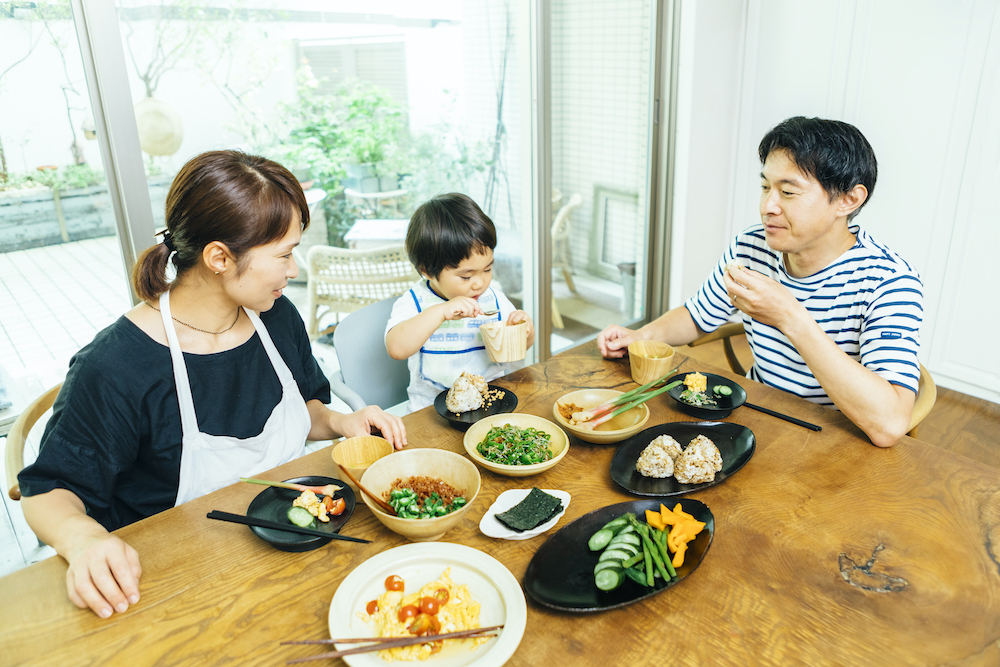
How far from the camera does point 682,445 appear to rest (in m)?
1.35

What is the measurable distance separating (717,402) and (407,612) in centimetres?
95

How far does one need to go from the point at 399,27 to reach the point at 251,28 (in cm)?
62

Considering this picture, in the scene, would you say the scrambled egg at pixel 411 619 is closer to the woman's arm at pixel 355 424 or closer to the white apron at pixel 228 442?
the woman's arm at pixel 355 424

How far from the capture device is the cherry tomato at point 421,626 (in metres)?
0.87

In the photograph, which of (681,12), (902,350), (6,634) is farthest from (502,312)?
(681,12)

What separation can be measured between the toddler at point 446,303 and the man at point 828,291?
1.32 ft

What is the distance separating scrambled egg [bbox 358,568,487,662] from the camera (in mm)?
860

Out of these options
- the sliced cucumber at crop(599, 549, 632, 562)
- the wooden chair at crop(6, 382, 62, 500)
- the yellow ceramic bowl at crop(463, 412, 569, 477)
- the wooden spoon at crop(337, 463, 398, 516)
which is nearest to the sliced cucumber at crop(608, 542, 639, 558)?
the sliced cucumber at crop(599, 549, 632, 562)

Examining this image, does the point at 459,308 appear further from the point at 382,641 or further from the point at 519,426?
the point at 382,641

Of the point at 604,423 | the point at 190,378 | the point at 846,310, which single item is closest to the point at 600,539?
the point at 604,423

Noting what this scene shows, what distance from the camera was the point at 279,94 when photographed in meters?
2.30

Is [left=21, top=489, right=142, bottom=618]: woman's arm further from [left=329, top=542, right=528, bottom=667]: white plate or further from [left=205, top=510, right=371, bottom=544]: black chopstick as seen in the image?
[left=329, top=542, right=528, bottom=667]: white plate

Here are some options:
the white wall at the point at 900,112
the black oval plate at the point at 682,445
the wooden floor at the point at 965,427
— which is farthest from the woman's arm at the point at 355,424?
the white wall at the point at 900,112

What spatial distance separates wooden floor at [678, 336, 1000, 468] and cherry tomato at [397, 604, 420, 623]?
2.71 metres
